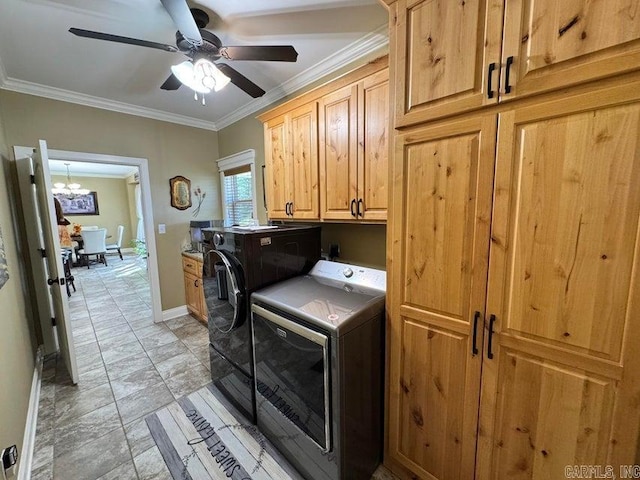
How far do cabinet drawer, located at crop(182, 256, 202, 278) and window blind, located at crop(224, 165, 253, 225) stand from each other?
73 cm

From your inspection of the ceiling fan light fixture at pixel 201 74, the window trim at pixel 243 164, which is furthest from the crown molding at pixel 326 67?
the ceiling fan light fixture at pixel 201 74

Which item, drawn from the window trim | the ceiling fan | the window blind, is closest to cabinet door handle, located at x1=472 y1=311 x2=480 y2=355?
the ceiling fan

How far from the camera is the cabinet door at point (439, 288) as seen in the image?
1062 mm

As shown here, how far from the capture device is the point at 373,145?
1577mm

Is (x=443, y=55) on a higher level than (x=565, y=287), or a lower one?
higher

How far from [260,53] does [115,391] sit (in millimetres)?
2834

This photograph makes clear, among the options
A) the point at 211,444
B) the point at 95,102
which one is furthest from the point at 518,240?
the point at 95,102

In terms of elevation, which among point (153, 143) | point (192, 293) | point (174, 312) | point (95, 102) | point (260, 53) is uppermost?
point (95, 102)

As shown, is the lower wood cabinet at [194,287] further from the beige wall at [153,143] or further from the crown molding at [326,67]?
the crown molding at [326,67]

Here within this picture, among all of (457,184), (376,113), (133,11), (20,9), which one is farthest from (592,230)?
(20,9)

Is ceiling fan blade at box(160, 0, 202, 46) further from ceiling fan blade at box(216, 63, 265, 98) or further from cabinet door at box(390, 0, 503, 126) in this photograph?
cabinet door at box(390, 0, 503, 126)

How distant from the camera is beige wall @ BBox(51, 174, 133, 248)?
8300 millimetres

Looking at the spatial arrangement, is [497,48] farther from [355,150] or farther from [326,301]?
[326,301]

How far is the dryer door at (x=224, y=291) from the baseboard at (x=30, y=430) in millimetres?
1157
